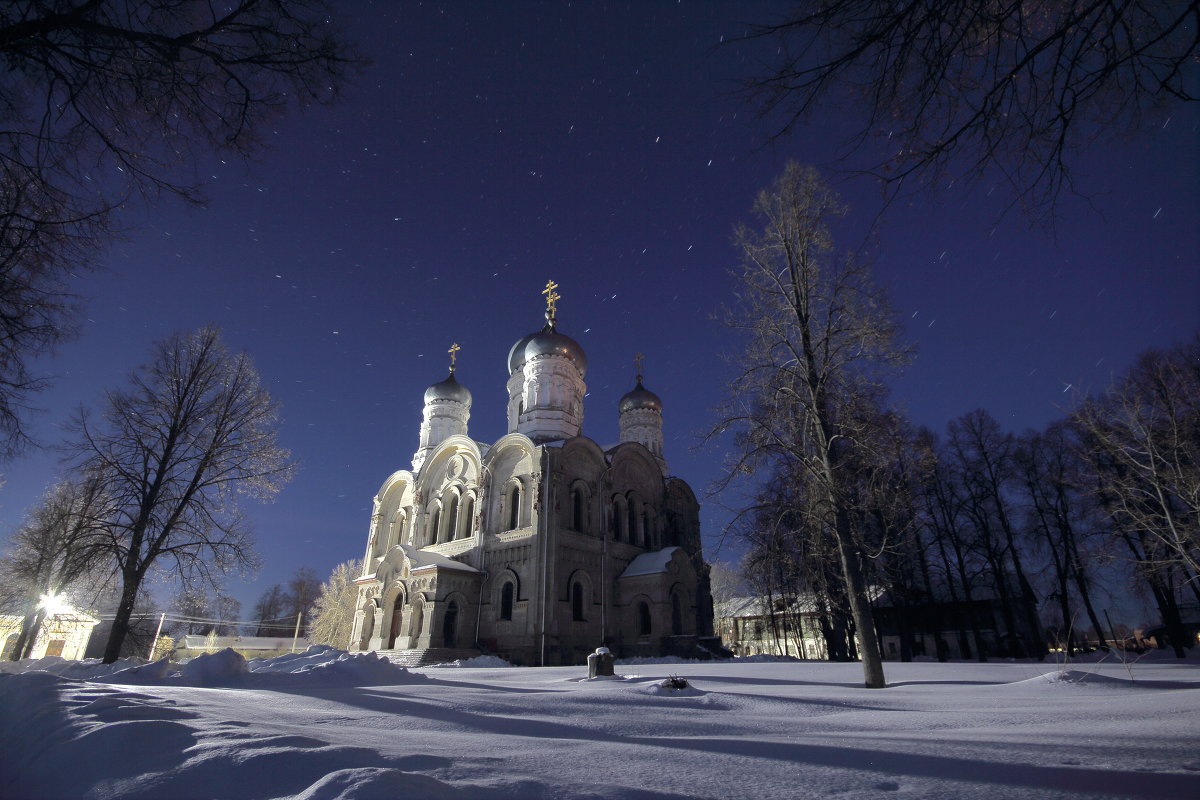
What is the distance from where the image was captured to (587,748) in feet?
9.99

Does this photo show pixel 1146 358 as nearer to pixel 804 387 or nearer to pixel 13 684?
pixel 804 387

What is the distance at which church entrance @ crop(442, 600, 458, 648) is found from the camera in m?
22.7

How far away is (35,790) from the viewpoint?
2834 mm

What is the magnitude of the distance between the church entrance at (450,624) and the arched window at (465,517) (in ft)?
12.8

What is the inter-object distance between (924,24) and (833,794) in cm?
403

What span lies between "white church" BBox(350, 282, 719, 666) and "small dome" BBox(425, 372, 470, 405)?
3683 millimetres

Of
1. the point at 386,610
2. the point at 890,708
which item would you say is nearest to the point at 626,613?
the point at 386,610

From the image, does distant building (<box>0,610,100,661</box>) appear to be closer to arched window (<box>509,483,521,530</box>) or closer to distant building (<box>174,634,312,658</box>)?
distant building (<box>174,634,312,658</box>)

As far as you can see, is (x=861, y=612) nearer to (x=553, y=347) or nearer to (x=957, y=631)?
(x=553, y=347)

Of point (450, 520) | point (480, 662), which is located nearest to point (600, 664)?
point (480, 662)

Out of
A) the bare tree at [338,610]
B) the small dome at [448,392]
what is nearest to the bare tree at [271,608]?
the bare tree at [338,610]

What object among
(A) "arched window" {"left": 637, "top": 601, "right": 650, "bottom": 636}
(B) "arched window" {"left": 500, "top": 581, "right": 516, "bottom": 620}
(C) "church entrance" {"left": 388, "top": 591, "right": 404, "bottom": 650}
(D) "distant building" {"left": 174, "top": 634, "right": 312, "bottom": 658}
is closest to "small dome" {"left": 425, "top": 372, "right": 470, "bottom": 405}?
(C) "church entrance" {"left": 388, "top": 591, "right": 404, "bottom": 650}

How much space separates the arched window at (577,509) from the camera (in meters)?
25.1

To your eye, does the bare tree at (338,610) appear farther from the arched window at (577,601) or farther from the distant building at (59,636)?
the arched window at (577,601)
